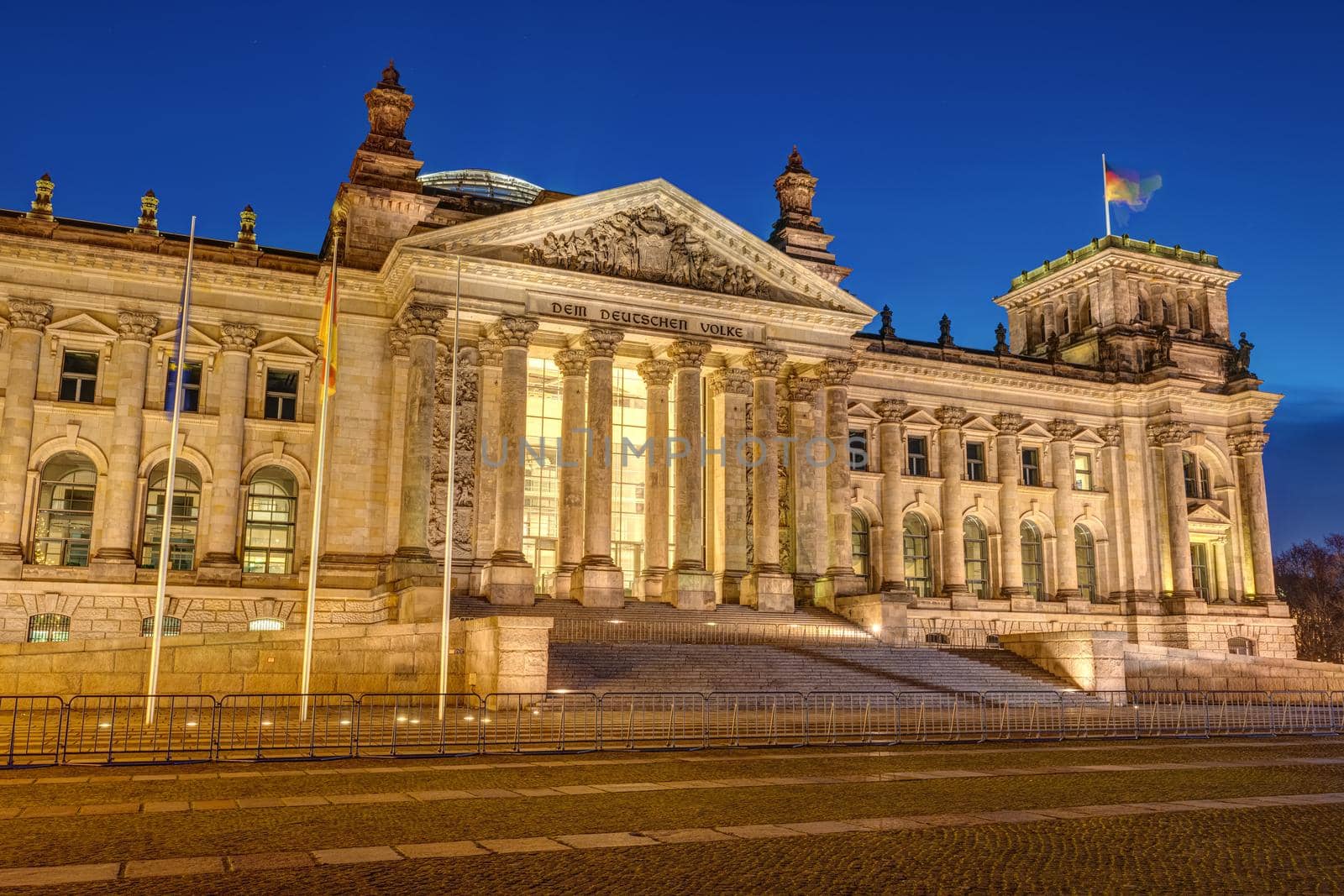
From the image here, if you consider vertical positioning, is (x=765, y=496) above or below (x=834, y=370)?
below

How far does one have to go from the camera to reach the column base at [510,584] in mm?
40938

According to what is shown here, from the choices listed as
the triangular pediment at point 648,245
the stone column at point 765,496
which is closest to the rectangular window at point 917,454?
the triangular pediment at point 648,245

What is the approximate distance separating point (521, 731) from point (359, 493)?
20.6 metres

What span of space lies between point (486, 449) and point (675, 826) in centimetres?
3233

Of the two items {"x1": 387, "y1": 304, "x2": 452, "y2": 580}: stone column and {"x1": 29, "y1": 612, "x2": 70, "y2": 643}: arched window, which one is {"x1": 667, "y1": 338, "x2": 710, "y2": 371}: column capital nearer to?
{"x1": 387, "y1": 304, "x2": 452, "y2": 580}: stone column

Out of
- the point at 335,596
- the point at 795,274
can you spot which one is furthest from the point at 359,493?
the point at 795,274

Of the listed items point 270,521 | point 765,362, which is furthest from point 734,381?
point 270,521

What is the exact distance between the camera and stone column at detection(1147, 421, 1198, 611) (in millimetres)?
59906

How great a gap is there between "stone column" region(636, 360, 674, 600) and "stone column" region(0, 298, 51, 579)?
21.7 metres

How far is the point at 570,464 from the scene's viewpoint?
44.8 meters

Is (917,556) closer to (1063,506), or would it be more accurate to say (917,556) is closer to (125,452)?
(1063,506)

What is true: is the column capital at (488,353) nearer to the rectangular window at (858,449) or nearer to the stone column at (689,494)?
the stone column at (689,494)

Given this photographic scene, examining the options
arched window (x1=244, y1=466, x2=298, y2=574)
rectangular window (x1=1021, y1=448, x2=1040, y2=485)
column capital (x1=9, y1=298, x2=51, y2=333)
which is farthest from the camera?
rectangular window (x1=1021, y1=448, x2=1040, y2=485)

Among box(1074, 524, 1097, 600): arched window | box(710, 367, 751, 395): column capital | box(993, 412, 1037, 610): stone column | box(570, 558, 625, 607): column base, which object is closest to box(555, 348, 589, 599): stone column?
box(570, 558, 625, 607): column base
